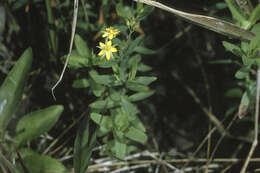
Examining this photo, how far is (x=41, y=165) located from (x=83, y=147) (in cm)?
31

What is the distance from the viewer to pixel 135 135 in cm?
156

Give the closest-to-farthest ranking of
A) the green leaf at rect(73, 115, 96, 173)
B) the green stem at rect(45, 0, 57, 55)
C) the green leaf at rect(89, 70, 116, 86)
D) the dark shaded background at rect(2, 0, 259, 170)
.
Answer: the green leaf at rect(73, 115, 96, 173), the green leaf at rect(89, 70, 116, 86), the green stem at rect(45, 0, 57, 55), the dark shaded background at rect(2, 0, 259, 170)

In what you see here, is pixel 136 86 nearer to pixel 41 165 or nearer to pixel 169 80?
pixel 41 165

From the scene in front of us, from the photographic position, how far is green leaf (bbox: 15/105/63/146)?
61.6 inches

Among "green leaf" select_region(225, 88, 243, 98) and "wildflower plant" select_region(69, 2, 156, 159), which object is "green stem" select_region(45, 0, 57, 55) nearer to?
"wildflower plant" select_region(69, 2, 156, 159)

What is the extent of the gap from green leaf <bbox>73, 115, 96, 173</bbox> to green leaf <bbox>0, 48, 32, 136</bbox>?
1.39ft

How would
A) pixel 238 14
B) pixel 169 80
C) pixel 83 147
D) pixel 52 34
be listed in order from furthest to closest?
pixel 169 80, pixel 52 34, pixel 238 14, pixel 83 147

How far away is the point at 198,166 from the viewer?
1.89 m

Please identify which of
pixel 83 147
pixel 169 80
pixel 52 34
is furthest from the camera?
pixel 169 80

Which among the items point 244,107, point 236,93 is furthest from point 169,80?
point 244,107

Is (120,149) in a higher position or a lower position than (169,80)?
lower

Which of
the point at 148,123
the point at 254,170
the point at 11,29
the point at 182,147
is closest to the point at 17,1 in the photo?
the point at 11,29

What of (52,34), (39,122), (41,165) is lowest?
(41,165)

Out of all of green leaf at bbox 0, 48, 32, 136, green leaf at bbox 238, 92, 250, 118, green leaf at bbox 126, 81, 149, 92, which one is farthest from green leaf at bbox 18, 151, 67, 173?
green leaf at bbox 238, 92, 250, 118
